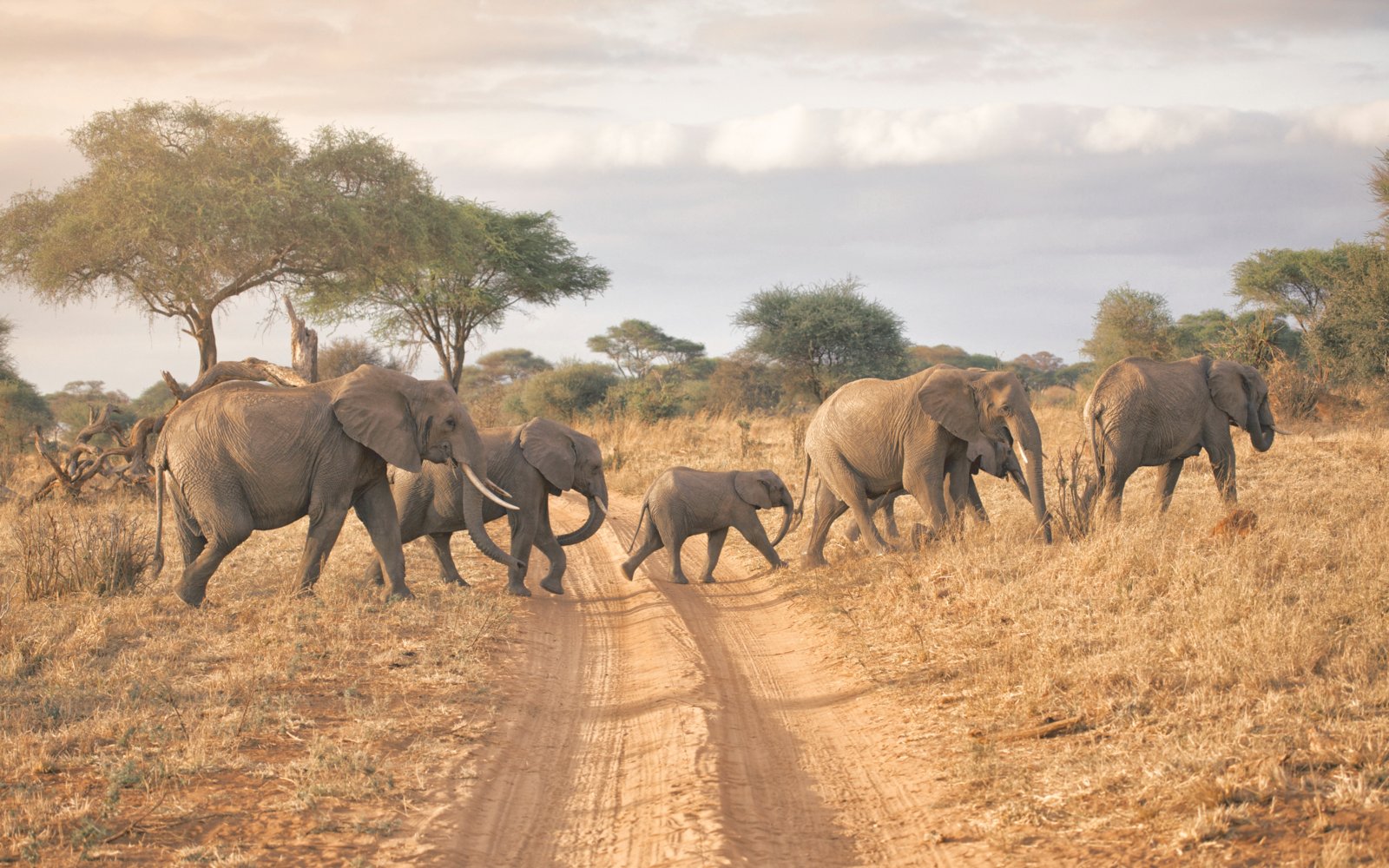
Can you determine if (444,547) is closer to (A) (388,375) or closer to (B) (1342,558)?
(A) (388,375)

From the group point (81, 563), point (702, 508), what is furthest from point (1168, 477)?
point (81, 563)

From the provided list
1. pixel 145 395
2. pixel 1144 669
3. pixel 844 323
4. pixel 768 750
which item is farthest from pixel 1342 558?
pixel 145 395

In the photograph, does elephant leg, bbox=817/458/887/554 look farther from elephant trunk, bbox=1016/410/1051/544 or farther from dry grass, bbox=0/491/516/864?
dry grass, bbox=0/491/516/864

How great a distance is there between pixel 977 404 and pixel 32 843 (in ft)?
29.4

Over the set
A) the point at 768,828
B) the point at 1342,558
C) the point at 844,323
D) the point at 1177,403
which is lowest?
the point at 768,828

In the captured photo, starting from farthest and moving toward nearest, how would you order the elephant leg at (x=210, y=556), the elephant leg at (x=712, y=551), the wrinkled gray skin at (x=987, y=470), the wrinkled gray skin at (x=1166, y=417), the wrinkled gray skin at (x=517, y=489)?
the wrinkled gray skin at (x=1166, y=417) < the elephant leg at (x=712, y=551) < the wrinkled gray skin at (x=987, y=470) < the wrinkled gray skin at (x=517, y=489) < the elephant leg at (x=210, y=556)

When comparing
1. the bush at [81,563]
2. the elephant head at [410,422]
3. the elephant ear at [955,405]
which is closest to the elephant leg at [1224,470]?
the elephant ear at [955,405]

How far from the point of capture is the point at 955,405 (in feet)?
37.9

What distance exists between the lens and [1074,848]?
4672 millimetres

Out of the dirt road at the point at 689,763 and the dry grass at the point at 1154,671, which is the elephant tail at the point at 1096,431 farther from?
the dirt road at the point at 689,763

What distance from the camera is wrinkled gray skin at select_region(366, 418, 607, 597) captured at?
11.3 metres

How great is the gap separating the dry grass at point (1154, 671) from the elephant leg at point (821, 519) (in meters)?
0.31

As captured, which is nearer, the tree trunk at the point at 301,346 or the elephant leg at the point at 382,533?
the elephant leg at the point at 382,533

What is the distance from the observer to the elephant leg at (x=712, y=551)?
39.7 feet
